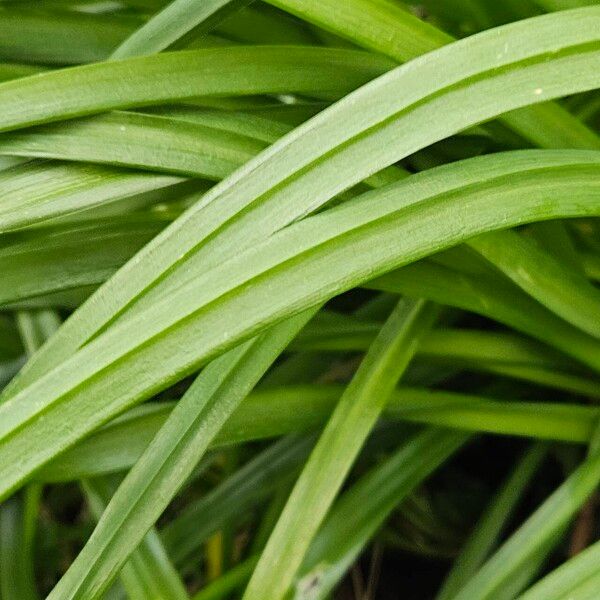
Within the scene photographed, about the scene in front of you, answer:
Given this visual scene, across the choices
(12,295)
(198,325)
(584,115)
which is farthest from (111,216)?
(584,115)

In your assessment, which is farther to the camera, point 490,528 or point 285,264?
point 490,528

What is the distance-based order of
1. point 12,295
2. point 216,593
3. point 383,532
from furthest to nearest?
point 383,532
point 216,593
point 12,295

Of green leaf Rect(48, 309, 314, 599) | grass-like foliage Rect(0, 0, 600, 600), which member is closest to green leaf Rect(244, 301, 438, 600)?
grass-like foliage Rect(0, 0, 600, 600)

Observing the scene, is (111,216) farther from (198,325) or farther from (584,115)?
(584,115)

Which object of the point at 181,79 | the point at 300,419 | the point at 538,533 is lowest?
the point at 538,533

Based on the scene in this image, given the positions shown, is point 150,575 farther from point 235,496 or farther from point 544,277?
point 544,277

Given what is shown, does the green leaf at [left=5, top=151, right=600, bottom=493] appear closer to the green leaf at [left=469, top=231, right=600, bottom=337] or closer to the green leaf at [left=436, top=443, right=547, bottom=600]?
the green leaf at [left=469, top=231, right=600, bottom=337]

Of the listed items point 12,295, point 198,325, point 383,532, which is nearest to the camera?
point 198,325

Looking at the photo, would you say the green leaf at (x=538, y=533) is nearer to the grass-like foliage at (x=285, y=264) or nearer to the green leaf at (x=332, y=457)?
the grass-like foliage at (x=285, y=264)

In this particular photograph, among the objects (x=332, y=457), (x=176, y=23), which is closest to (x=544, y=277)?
(x=332, y=457)
